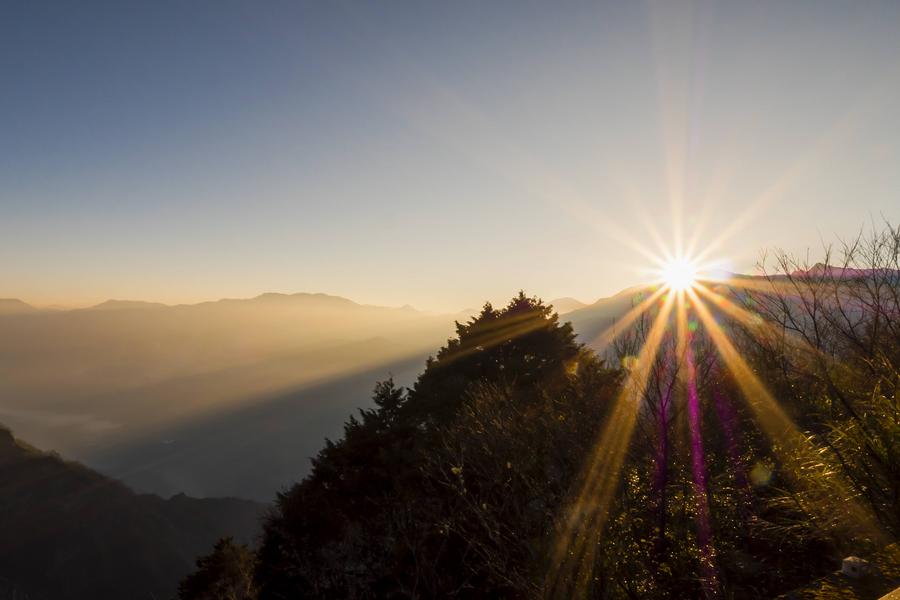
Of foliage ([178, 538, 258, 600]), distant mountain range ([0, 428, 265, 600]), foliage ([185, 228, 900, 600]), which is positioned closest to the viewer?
foliage ([185, 228, 900, 600])

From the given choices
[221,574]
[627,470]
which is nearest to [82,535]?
[221,574]

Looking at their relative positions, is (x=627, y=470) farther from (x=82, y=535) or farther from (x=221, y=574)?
(x=82, y=535)

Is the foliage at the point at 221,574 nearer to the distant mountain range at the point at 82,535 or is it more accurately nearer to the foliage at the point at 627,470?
the foliage at the point at 627,470

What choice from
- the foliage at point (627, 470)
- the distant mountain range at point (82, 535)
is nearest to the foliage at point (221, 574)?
→ the foliage at point (627, 470)

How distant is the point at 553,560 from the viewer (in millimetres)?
7367

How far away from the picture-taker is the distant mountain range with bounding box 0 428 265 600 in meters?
81.1

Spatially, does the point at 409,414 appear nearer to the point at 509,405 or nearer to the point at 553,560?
the point at 509,405

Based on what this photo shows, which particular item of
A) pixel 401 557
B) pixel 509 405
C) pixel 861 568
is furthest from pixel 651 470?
pixel 861 568

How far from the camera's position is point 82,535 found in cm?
9156

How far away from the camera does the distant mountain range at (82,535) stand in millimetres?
81125

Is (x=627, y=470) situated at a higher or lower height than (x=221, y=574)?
higher

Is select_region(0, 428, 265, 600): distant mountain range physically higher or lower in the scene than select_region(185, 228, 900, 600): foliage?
lower

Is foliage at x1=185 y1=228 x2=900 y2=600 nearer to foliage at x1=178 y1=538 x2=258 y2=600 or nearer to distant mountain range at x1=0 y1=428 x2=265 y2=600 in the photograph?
foliage at x1=178 y1=538 x2=258 y2=600

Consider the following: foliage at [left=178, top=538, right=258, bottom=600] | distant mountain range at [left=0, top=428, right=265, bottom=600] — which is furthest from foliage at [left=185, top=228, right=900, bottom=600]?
distant mountain range at [left=0, top=428, right=265, bottom=600]
